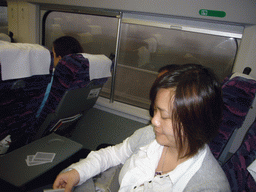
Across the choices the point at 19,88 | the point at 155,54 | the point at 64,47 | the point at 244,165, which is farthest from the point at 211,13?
the point at 19,88

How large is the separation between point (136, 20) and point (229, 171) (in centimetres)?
191

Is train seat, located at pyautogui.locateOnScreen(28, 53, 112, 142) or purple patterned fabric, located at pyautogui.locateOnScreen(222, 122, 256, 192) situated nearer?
purple patterned fabric, located at pyautogui.locateOnScreen(222, 122, 256, 192)

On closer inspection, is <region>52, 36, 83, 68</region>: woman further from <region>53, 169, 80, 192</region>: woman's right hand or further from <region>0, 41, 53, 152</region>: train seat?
<region>53, 169, 80, 192</region>: woman's right hand

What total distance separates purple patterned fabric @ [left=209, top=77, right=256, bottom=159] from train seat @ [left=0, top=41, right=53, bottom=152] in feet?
4.23

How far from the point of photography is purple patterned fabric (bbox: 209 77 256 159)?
108 centimetres

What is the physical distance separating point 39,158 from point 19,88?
1.79ft

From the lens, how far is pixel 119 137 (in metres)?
2.61

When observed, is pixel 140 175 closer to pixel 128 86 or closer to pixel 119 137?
pixel 119 137

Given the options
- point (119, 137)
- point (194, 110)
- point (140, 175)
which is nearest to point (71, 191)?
point (140, 175)

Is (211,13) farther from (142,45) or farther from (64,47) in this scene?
(64,47)

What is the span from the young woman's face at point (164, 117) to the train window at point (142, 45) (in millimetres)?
1571

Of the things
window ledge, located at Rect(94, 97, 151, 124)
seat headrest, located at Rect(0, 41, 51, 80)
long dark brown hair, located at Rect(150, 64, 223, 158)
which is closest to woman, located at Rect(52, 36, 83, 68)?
window ledge, located at Rect(94, 97, 151, 124)

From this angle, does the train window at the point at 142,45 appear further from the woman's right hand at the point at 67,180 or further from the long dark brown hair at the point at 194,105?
the woman's right hand at the point at 67,180

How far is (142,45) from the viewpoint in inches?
101
